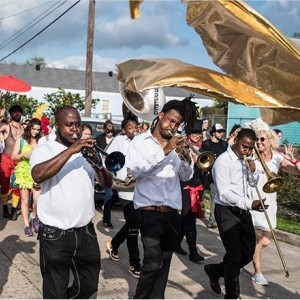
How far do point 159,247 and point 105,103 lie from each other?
163ft

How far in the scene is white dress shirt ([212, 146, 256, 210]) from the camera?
5293 millimetres

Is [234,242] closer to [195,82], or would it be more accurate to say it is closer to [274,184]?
[274,184]

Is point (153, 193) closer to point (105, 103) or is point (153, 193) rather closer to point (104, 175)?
point (104, 175)

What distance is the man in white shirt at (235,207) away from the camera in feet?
17.1

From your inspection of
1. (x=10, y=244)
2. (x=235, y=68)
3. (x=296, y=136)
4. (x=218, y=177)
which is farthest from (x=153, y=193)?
(x=296, y=136)

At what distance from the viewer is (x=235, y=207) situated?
5309 millimetres

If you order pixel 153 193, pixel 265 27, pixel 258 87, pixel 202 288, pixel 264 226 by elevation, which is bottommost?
pixel 202 288

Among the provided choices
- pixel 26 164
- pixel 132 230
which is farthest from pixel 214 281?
pixel 26 164

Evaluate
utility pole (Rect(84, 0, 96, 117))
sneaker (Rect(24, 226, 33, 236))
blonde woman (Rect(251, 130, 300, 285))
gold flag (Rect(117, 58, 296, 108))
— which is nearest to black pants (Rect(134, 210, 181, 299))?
blonde woman (Rect(251, 130, 300, 285))

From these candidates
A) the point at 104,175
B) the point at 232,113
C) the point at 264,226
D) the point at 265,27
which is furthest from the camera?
the point at 232,113

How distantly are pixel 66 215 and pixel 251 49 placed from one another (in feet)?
6.33

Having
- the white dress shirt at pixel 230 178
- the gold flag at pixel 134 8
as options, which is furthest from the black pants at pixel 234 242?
the gold flag at pixel 134 8

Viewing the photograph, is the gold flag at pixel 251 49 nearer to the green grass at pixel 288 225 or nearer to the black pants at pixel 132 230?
the black pants at pixel 132 230

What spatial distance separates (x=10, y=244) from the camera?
733 centimetres
